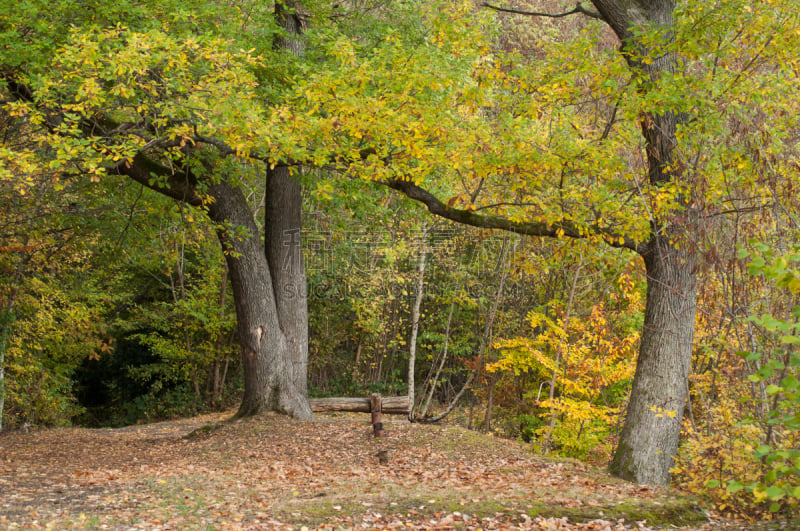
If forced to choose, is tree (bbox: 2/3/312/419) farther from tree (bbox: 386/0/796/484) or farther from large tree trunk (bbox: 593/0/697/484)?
large tree trunk (bbox: 593/0/697/484)

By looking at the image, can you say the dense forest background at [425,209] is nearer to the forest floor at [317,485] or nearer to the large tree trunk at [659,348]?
the large tree trunk at [659,348]

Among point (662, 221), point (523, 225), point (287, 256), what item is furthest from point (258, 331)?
point (662, 221)

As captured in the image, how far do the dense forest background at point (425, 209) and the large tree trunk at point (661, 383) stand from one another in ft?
0.77

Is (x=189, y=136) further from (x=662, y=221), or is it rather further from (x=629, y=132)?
(x=662, y=221)

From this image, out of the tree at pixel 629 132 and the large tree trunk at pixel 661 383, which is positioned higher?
the tree at pixel 629 132

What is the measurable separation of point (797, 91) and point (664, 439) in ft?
13.6

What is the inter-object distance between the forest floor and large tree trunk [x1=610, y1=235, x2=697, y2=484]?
0.56 metres

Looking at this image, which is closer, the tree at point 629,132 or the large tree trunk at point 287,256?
the tree at point 629,132

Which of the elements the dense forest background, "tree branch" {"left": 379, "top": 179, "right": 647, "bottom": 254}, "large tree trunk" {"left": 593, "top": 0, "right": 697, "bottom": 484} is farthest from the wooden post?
"large tree trunk" {"left": 593, "top": 0, "right": 697, "bottom": 484}

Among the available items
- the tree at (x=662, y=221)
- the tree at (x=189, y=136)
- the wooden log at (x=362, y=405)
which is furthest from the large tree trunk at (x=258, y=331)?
the tree at (x=662, y=221)

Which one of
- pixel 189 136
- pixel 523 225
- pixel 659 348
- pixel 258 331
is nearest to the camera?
pixel 189 136

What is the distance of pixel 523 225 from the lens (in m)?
9.16

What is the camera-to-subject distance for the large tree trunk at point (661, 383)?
8.07 metres

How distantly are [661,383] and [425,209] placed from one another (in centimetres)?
583
